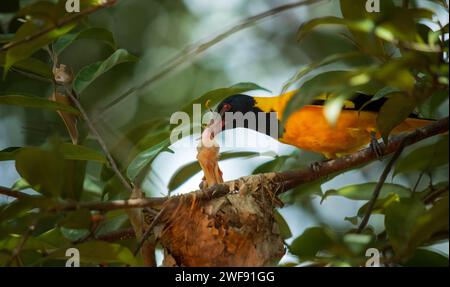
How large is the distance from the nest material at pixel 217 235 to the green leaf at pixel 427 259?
63 cm

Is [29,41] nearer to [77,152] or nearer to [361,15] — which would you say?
[77,152]

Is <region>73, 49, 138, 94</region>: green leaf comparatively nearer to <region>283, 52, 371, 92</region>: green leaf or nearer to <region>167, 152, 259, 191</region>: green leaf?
<region>167, 152, 259, 191</region>: green leaf

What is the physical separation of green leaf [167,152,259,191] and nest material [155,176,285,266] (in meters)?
0.48

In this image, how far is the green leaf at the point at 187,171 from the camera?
375 cm

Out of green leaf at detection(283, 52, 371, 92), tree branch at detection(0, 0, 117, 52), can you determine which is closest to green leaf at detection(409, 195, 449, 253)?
green leaf at detection(283, 52, 371, 92)

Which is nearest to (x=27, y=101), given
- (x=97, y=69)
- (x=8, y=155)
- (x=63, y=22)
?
(x=8, y=155)

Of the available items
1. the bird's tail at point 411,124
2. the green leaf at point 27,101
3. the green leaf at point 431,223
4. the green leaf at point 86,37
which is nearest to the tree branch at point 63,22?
the green leaf at point 27,101

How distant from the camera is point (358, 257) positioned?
1979 mm

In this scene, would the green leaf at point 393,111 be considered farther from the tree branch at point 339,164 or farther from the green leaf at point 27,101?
the green leaf at point 27,101

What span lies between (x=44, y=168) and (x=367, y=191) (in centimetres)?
163

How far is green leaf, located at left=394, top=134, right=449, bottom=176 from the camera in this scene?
2.96 meters

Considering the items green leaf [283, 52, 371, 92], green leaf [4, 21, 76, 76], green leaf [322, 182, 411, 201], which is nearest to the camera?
green leaf [283, 52, 371, 92]
